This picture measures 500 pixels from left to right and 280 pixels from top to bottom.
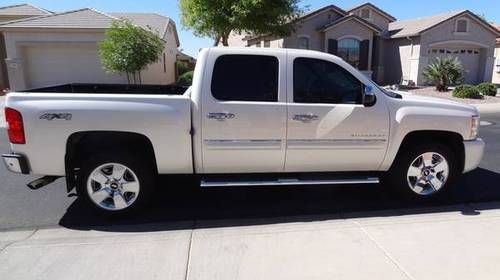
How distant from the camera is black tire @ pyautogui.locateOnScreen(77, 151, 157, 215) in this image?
4426 mm

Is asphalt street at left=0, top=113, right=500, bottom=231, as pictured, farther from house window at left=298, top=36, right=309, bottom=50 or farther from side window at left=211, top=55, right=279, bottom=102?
house window at left=298, top=36, right=309, bottom=50

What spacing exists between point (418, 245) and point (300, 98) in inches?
76.7

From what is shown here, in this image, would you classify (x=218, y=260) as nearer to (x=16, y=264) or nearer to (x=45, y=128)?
(x=16, y=264)

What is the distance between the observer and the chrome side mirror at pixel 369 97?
4617 millimetres

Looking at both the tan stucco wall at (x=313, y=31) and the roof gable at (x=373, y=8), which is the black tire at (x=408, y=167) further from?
the roof gable at (x=373, y=8)

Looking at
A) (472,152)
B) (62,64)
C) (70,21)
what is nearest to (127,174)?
(472,152)

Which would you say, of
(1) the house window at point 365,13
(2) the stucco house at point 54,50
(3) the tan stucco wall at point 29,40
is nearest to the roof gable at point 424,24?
(1) the house window at point 365,13

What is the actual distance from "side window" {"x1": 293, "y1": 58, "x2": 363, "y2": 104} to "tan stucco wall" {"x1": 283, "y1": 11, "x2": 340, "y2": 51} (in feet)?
76.2

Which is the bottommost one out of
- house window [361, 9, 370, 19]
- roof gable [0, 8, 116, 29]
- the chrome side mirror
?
the chrome side mirror

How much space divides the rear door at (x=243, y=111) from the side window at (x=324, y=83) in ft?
0.72

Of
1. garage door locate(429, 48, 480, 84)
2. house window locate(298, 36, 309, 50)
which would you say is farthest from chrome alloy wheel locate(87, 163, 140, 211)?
garage door locate(429, 48, 480, 84)

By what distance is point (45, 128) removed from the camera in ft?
13.8

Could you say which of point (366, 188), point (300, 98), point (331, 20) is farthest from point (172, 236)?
point (331, 20)

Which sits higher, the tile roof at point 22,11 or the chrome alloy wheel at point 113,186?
the tile roof at point 22,11
